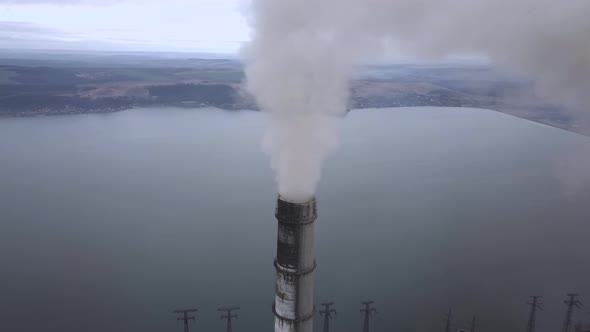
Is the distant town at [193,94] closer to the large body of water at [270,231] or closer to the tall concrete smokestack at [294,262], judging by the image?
the large body of water at [270,231]

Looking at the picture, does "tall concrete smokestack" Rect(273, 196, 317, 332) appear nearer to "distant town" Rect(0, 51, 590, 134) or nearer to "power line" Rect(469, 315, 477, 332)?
"power line" Rect(469, 315, 477, 332)

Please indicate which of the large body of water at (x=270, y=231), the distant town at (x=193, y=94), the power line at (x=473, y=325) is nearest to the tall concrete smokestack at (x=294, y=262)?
the large body of water at (x=270, y=231)

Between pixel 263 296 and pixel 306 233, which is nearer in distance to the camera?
pixel 306 233

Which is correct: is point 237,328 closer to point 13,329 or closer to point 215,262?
point 215,262

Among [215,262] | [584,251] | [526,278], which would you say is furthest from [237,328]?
[584,251]

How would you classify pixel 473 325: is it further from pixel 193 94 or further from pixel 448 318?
pixel 193 94

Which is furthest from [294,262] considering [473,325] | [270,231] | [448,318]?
[270,231]

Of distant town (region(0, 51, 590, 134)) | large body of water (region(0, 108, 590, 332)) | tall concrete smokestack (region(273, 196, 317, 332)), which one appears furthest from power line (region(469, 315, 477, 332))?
distant town (region(0, 51, 590, 134))
